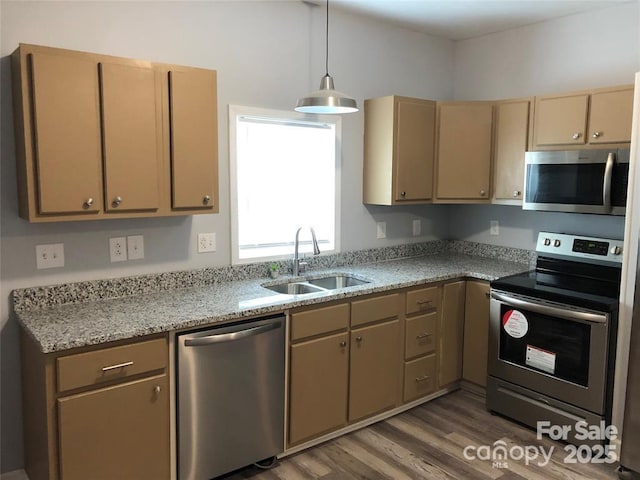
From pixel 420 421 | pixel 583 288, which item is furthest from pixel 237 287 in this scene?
pixel 583 288

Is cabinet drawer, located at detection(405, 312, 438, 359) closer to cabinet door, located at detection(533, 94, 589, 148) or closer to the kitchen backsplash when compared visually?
the kitchen backsplash

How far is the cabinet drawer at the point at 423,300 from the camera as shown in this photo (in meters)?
3.29

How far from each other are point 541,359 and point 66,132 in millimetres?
2813

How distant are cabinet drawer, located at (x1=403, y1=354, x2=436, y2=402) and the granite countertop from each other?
21.8 inches

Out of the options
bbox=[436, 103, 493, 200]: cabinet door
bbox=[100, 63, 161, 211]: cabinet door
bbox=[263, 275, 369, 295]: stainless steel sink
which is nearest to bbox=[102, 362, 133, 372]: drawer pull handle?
bbox=[100, 63, 161, 211]: cabinet door

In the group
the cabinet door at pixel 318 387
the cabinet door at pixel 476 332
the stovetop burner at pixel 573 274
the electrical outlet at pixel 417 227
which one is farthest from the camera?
the electrical outlet at pixel 417 227

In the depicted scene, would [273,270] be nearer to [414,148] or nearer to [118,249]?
[118,249]

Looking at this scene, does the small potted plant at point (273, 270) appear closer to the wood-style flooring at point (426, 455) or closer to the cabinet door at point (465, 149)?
the wood-style flooring at point (426, 455)

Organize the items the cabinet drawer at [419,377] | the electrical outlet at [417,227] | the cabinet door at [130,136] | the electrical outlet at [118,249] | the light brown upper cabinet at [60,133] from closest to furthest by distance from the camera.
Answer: the light brown upper cabinet at [60,133] < the cabinet door at [130,136] < the electrical outlet at [118,249] < the cabinet drawer at [419,377] < the electrical outlet at [417,227]

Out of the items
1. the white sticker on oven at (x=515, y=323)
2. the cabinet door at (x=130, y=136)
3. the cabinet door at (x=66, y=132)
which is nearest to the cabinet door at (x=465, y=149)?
the white sticker on oven at (x=515, y=323)

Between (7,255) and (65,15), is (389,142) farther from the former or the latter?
(7,255)

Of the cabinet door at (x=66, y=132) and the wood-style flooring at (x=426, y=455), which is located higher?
the cabinet door at (x=66, y=132)

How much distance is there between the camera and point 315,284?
134 inches

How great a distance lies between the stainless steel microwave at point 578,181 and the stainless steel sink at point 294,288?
1515 millimetres
